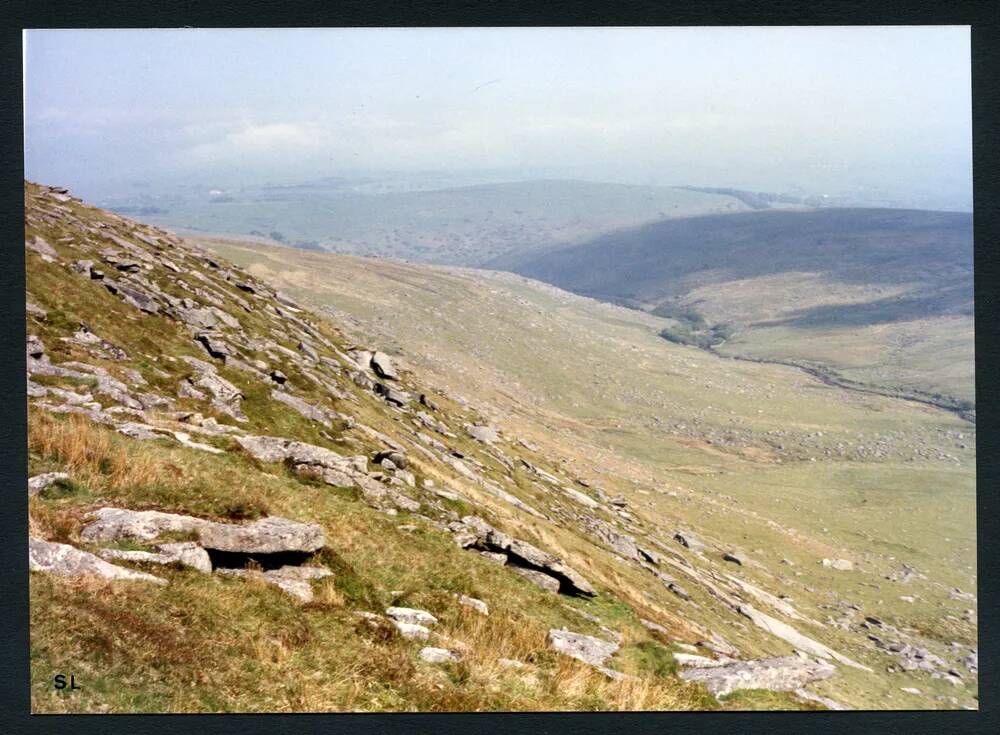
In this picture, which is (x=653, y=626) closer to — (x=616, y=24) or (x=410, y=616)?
(x=410, y=616)

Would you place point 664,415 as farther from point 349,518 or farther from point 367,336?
point 349,518

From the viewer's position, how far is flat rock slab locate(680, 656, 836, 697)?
17.2m

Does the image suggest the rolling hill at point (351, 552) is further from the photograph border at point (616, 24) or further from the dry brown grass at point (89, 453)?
the photograph border at point (616, 24)

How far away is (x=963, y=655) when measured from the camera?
3847 cm

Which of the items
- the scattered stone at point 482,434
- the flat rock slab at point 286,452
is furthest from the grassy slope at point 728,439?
the flat rock slab at point 286,452

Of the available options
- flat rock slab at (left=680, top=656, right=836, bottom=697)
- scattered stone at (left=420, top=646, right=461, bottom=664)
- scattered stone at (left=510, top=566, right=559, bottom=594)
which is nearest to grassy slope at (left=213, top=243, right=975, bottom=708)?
flat rock slab at (left=680, top=656, right=836, bottom=697)

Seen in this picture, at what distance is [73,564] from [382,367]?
28.0 metres

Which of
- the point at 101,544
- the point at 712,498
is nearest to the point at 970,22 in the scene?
the point at 101,544

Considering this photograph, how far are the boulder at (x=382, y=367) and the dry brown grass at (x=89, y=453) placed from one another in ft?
78.3

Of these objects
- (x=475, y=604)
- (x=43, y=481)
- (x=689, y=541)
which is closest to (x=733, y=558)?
(x=689, y=541)

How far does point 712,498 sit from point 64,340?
181 feet

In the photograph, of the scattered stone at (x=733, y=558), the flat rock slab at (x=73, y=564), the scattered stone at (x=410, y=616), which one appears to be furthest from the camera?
the scattered stone at (x=733, y=558)

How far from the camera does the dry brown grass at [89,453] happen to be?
53.5ft

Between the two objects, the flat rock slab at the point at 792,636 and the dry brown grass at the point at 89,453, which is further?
the flat rock slab at the point at 792,636
